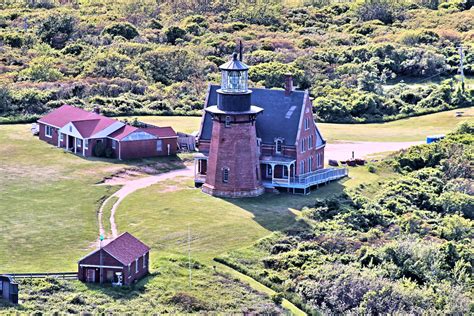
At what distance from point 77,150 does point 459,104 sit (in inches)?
1451

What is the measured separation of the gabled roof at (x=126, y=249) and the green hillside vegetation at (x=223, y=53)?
3683 centimetres

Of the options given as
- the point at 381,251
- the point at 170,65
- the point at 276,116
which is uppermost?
the point at 170,65

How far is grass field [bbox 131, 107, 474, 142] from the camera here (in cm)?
8188

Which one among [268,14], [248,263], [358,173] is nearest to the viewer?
[248,263]

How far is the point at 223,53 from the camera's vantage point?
116188 millimetres

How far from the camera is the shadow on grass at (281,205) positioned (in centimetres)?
5800

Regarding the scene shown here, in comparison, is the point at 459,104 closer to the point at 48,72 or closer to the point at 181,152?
the point at 181,152

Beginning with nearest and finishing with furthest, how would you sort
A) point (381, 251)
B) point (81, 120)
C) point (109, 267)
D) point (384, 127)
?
1. point (109, 267)
2. point (381, 251)
3. point (81, 120)
4. point (384, 127)

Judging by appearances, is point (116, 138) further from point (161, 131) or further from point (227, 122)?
point (227, 122)

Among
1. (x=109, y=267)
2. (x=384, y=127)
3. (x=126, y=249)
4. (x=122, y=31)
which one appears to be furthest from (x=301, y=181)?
(x=122, y=31)

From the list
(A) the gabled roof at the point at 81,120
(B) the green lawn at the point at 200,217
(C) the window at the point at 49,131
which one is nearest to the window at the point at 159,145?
(A) the gabled roof at the point at 81,120

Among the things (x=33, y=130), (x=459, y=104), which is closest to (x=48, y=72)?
(x=33, y=130)

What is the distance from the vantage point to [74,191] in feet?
208

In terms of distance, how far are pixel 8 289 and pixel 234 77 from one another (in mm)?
22131
